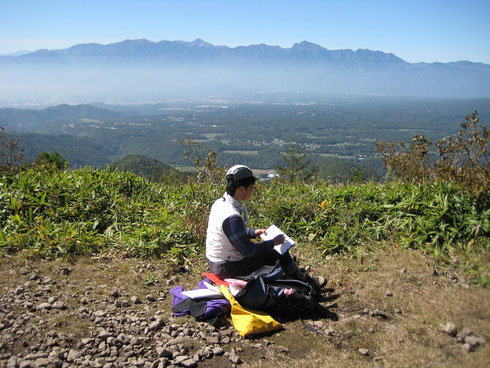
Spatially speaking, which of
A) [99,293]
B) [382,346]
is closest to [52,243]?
[99,293]

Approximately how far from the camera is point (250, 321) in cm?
298

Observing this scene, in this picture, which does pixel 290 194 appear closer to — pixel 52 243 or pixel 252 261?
pixel 252 261

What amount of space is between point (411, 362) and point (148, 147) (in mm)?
91742

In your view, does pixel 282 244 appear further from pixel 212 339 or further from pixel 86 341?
pixel 86 341

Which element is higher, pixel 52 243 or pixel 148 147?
pixel 52 243

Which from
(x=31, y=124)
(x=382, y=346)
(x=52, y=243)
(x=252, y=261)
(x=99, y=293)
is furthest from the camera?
(x=31, y=124)

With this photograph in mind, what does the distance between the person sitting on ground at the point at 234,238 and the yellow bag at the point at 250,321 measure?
0.39m

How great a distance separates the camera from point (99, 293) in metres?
3.69

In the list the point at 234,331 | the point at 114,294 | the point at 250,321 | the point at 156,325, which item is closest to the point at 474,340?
the point at 250,321

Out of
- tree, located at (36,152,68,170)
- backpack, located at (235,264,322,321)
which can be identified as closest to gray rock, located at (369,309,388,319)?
backpack, located at (235,264,322,321)

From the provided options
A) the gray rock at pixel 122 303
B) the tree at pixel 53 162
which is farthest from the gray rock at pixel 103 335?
the tree at pixel 53 162

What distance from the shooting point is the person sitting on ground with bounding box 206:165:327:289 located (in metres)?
3.31

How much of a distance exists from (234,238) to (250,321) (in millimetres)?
736

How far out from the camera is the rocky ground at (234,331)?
2.56m
